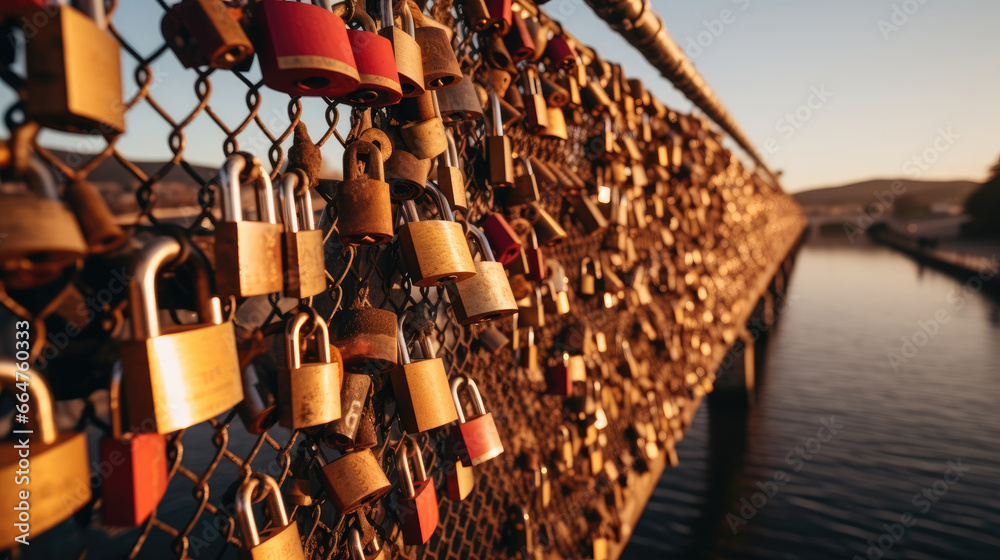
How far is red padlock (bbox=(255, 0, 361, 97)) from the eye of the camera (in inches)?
36.0

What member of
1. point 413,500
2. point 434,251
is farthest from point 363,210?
point 413,500

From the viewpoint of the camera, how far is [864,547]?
14.7 ft

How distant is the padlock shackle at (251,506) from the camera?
37.1 inches

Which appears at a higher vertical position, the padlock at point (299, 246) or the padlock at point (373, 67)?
the padlock at point (373, 67)

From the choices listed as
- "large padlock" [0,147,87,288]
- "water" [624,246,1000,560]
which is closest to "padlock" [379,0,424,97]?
"large padlock" [0,147,87,288]

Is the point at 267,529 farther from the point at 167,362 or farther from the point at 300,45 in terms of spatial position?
the point at 300,45

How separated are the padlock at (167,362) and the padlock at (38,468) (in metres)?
0.08

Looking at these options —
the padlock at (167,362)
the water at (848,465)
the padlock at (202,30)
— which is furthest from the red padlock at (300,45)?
the water at (848,465)

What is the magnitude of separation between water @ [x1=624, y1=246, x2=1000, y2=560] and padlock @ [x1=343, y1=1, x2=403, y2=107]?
181 inches

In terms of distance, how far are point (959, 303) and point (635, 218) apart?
63.5ft

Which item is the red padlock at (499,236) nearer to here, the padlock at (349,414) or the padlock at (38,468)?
the padlock at (349,414)

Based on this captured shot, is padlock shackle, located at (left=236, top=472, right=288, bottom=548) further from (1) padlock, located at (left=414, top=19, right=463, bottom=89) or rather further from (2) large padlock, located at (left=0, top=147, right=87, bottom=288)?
(1) padlock, located at (left=414, top=19, right=463, bottom=89)

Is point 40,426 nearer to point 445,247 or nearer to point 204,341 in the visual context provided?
A: point 204,341

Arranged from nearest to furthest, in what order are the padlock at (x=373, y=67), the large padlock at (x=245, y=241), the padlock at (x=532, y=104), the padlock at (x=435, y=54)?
1. the large padlock at (x=245, y=241)
2. the padlock at (x=373, y=67)
3. the padlock at (x=435, y=54)
4. the padlock at (x=532, y=104)
